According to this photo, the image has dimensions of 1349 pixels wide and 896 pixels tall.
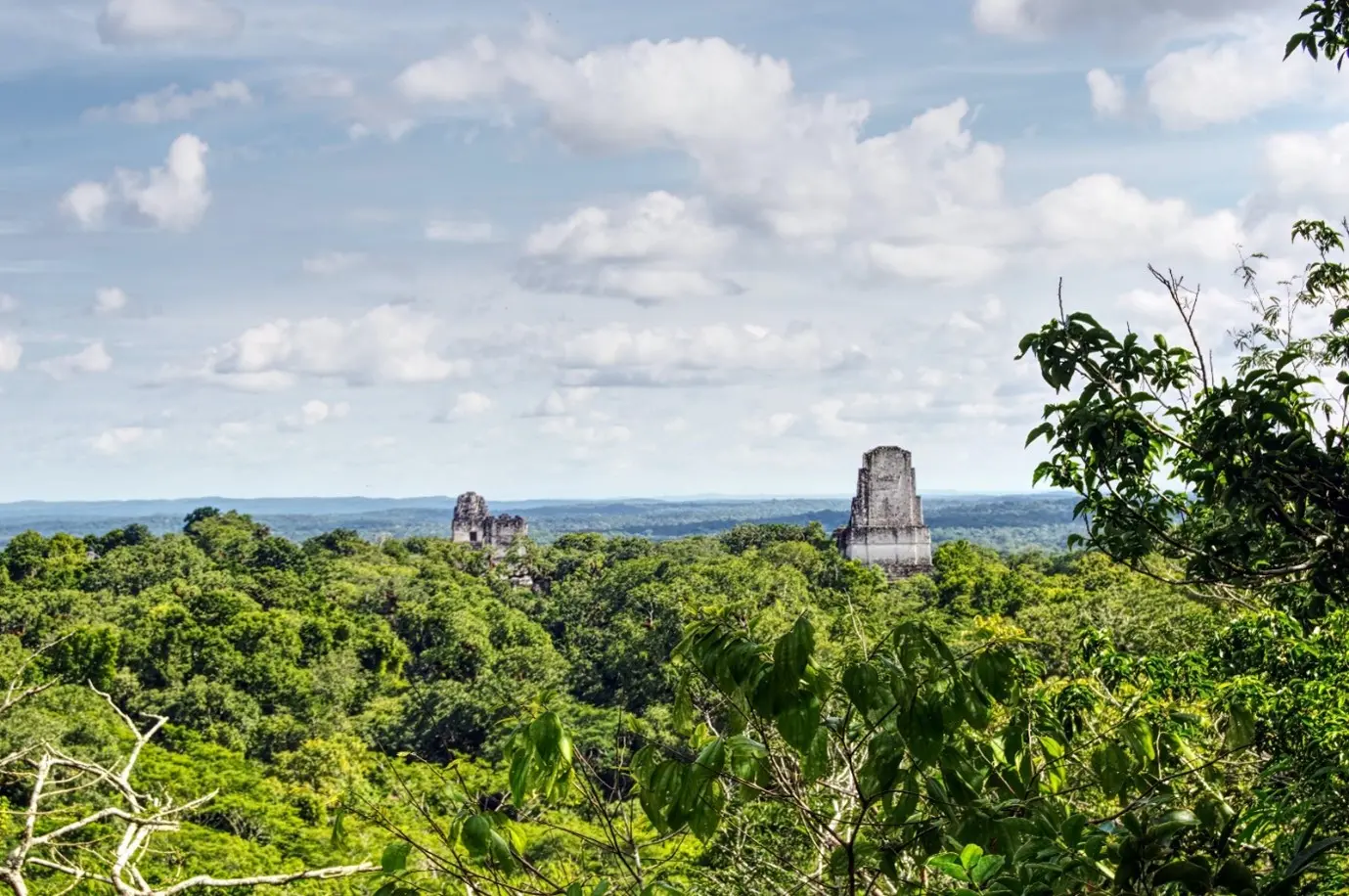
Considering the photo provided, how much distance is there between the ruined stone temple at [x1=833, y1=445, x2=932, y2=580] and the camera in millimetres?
47531

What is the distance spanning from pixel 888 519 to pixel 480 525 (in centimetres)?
3365

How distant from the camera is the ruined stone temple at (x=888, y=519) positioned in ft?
156

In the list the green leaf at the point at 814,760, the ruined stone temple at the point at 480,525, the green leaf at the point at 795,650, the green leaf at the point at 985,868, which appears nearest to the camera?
the green leaf at the point at 985,868

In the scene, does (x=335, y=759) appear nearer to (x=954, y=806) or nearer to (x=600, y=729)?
(x=600, y=729)

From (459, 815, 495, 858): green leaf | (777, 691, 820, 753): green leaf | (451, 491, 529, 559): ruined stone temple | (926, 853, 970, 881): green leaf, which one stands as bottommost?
(451, 491, 529, 559): ruined stone temple

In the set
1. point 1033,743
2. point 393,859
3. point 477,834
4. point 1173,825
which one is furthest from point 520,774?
point 1033,743

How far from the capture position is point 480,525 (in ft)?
243

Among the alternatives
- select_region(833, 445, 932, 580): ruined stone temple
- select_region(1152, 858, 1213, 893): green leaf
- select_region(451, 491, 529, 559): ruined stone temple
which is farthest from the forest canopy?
select_region(451, 491, 529, 559): ruined stone temple

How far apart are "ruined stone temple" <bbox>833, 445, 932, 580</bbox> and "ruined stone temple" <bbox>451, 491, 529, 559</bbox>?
26242mm

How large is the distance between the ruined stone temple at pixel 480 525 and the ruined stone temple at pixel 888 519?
26.2 metres

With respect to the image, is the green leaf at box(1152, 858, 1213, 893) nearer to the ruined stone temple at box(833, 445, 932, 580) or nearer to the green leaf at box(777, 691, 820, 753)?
the green leaf at box(777, 691, 820, 753)

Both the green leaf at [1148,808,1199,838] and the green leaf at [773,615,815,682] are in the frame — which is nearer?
the green leaf at [1148,808,1199,838]

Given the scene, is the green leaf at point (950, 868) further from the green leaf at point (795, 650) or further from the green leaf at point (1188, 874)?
the green leaf at point (795, 650)

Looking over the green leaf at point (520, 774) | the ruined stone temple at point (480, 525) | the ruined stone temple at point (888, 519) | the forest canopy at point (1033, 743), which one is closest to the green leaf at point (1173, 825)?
the forest canopy at point (1033, 743)
